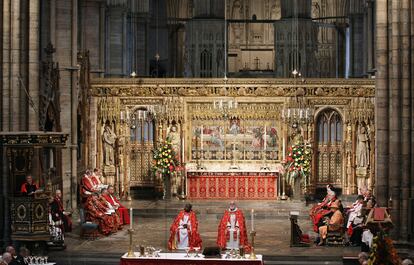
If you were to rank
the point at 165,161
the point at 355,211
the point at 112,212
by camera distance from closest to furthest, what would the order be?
1. the point at 355,211
2. the point at 112,212
3. the point at 165,161

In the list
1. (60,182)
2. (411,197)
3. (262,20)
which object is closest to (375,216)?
(411,197)

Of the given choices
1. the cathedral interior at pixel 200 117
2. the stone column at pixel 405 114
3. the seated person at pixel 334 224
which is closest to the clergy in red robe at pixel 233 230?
the cathedral interior at pixel 200 117

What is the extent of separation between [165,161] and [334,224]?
845 cm

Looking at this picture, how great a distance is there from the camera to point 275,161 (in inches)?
1128

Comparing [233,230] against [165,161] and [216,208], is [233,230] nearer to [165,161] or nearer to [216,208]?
[216,208]

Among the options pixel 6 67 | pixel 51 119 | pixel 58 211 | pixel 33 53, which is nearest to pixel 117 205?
pixel 51 119

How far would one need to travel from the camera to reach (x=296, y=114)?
27.8 metres

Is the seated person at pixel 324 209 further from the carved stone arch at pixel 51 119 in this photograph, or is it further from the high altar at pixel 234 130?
the carved stone arch at pixel 51 119

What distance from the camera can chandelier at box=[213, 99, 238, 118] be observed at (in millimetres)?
28184

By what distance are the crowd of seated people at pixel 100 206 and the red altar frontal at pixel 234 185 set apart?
4964 millimetres

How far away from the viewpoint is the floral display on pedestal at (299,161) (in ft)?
89.2

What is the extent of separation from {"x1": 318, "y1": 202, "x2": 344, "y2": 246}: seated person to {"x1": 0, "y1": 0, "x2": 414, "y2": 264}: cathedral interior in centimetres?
104

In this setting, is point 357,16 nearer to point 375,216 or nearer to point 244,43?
point 244,43

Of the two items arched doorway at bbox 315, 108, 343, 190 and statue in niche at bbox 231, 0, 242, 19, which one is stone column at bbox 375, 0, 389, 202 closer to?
arched doorway at bbox 315, 108, 343, 190
